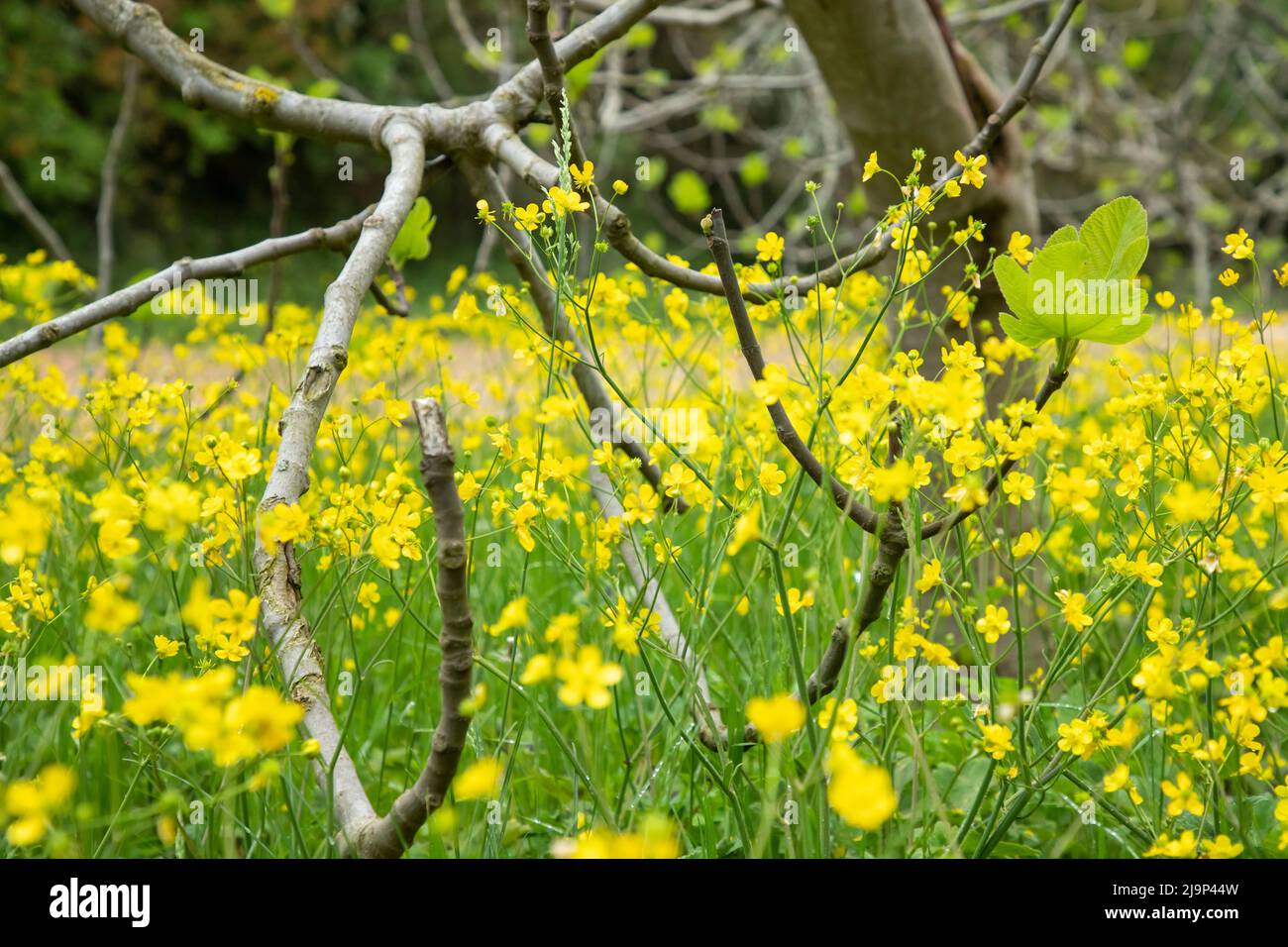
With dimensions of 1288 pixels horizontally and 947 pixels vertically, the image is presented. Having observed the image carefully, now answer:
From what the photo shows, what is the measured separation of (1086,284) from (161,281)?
1270mm

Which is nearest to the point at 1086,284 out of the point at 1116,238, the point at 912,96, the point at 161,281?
the point at 1116,238

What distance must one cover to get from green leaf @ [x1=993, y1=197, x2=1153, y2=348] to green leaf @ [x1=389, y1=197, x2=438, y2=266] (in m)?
1.10

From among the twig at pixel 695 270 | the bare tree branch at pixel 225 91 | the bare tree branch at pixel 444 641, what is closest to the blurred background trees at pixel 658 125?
the bare tree branch at pixel 225 91

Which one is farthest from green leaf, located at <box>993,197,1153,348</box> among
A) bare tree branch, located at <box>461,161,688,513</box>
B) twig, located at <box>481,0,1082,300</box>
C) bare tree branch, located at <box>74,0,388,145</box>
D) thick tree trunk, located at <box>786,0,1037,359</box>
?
bare tree branch, located at <box>74,0,388,145</box>

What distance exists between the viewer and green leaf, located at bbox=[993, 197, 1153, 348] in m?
1.26

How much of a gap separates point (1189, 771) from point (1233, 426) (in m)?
0.52

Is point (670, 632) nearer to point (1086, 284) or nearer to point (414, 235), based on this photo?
point (1086, 284)

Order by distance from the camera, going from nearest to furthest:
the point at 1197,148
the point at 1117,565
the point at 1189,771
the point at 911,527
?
1. the point at 911,527
2. the point at 1117,565
3. the point at 1189,771
4. the point at 1197,148

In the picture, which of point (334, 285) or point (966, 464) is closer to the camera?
point (966, 464)

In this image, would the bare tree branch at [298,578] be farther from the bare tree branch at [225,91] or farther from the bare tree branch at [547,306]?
the bare tree branch at [225,91]

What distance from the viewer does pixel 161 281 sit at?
1.64 metres
